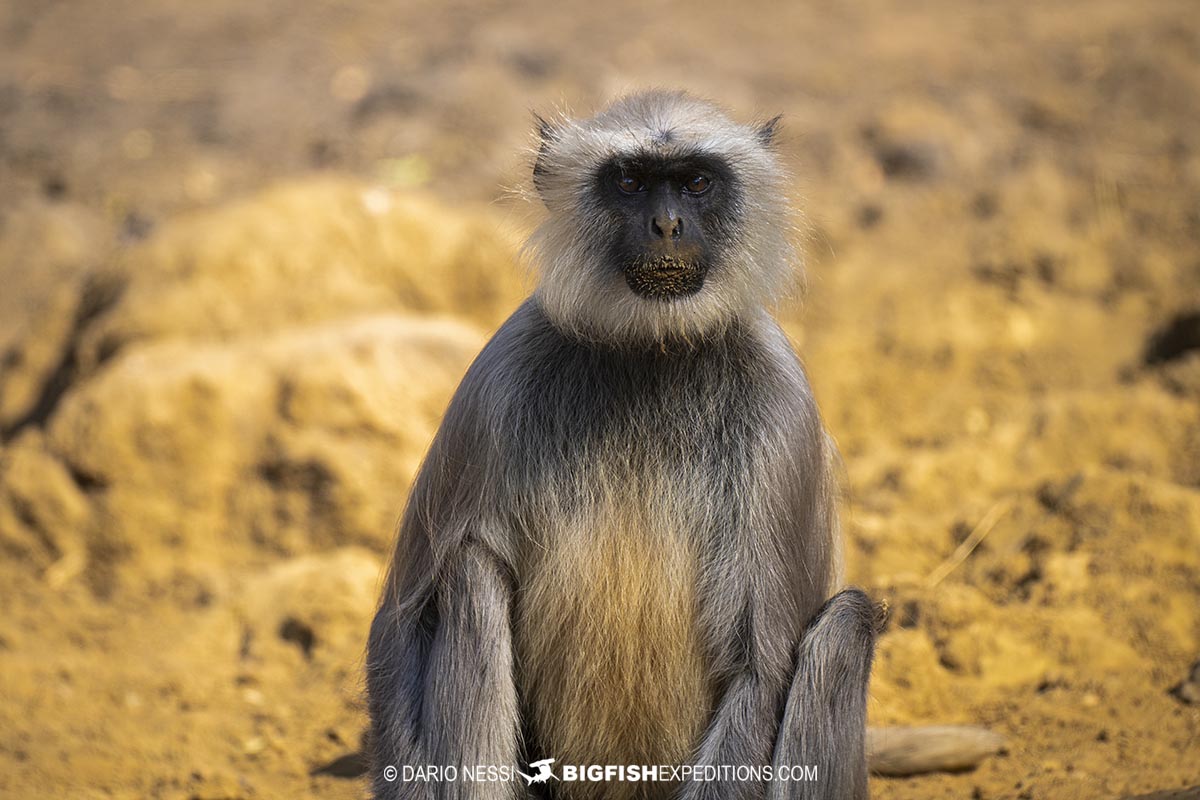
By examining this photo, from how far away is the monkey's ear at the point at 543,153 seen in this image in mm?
3840

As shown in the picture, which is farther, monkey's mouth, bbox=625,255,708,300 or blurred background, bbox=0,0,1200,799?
blurred background, bbox=0,0,1200,799

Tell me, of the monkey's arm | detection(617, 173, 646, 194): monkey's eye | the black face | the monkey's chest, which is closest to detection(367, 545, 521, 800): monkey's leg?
the monkey's arm

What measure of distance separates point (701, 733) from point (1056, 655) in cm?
207

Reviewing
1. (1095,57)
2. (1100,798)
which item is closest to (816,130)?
(1095,57)

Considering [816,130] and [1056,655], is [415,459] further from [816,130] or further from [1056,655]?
[816,130]

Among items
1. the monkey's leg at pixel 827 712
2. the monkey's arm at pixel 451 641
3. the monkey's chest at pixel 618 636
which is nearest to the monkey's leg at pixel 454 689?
the monkey's arm at pixel 451 641

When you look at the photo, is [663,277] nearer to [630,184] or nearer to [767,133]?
[630,184]

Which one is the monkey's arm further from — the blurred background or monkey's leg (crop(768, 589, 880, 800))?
monkey's leg (crop(768, 589, 880, 800))

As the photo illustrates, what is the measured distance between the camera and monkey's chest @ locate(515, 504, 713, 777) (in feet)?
11.8

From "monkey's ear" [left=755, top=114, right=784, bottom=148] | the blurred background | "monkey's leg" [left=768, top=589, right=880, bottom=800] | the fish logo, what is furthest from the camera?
the blurred background

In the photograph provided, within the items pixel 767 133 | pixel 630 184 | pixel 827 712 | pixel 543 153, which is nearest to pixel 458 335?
pixel 543 153

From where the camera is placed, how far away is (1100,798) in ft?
13.3

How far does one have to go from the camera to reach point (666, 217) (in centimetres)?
346

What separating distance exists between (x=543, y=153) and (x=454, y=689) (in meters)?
1.56
